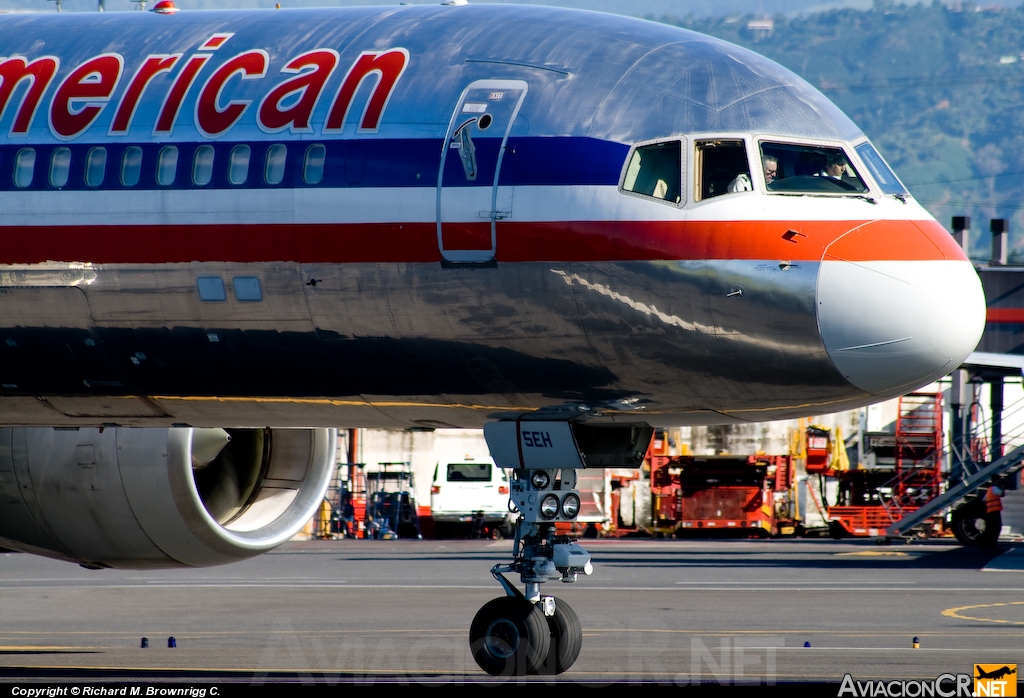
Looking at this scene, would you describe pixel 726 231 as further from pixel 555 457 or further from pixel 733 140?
pixel 555 457

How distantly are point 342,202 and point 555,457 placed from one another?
109 inches

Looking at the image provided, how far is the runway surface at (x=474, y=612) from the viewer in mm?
14617

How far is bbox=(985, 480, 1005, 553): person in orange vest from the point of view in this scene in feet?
124

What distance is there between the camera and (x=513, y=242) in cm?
1159

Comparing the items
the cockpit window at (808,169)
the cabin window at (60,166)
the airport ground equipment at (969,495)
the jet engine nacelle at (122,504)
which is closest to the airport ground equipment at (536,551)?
the cockpit window at (808,169)

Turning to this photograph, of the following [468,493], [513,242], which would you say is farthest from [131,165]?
[468,493]

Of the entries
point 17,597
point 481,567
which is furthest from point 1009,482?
point 17,597

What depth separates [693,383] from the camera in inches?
460

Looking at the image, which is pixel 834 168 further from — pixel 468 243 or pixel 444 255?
pixel 444 255

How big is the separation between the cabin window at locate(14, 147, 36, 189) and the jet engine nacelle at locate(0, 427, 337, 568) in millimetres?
3028

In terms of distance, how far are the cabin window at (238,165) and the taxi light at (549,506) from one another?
3.62 meters

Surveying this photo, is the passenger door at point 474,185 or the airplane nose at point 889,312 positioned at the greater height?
the passenger door at point 474,185

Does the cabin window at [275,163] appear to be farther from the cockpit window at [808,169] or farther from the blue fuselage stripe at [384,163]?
the cockpit window at [808,169]

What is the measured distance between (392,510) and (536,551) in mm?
37213
